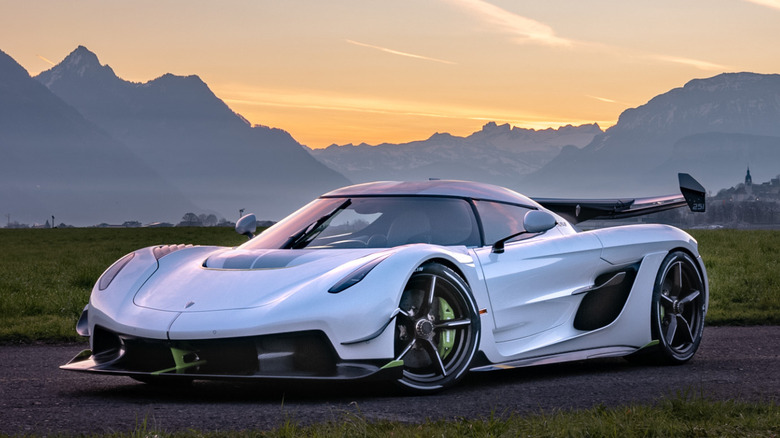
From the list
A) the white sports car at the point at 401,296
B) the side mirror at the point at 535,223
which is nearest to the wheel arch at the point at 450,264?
the white sports car at the point at 401,296

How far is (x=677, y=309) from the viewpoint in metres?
7.85

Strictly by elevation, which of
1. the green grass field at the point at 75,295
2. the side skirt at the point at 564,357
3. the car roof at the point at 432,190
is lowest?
the green grass field at the point at 75,295

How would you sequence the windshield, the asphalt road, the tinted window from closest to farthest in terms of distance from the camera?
1. the asphalt road
2. the windshield
3. the tinted window

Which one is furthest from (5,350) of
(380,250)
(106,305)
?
(380,250)

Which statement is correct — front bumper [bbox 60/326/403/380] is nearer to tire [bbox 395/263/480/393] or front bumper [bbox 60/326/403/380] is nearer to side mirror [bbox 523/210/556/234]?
tire [bbox 395/263/480/393]

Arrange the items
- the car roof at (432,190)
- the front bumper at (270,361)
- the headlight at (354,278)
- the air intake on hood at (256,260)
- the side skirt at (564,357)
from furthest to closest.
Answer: the car roof at (432,190)
the side skirt at (564,357)
the air intake on hood at (256,260)
the headlight at (354,278)
the front bumper at (270,361)

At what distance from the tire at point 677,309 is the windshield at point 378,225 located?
1.83 m

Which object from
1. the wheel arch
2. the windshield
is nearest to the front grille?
the wheel arch

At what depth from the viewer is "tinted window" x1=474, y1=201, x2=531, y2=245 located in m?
6.95

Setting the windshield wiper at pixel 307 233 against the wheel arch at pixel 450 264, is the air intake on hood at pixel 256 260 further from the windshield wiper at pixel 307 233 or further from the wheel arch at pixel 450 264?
the wheel arch at pixel 450 264

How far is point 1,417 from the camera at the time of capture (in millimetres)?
5023

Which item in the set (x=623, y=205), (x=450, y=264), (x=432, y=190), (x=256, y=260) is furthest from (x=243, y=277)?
(x=623, y=205)

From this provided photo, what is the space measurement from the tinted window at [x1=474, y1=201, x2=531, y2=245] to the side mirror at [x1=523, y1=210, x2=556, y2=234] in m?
→ 0.34

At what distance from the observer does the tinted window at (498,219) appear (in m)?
6.95
